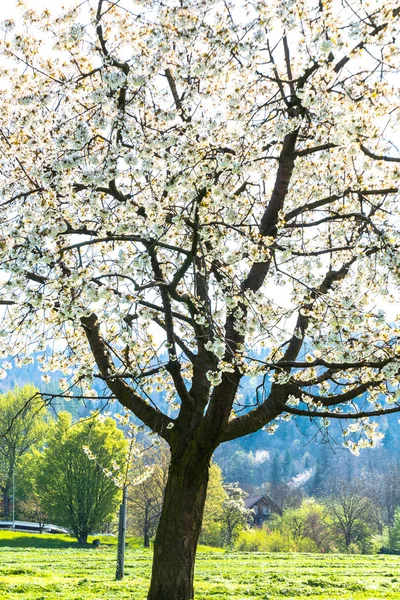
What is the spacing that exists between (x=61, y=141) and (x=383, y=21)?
3.66 m

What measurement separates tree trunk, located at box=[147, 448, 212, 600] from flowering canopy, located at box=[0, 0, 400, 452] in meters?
0.54

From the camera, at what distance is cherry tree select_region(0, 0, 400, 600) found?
5988mm

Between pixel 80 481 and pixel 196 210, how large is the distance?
34376mm

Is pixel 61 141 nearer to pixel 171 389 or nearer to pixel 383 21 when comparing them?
pixel 383 21

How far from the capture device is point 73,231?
270 inches

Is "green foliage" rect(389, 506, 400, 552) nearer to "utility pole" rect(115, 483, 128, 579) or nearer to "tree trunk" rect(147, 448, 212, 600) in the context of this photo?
"utility pole" rect(115, 483, 128, 579)

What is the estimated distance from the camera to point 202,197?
5.89 metres

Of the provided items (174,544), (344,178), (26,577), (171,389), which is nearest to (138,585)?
(26,577)

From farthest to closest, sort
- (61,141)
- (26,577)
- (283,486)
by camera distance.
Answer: (283,486) < (26,577) < (61,141)

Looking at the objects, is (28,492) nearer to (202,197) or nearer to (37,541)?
(37,541)

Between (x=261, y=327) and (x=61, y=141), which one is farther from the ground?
(x=61, y=141)

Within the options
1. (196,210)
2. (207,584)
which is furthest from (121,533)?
(196,210)

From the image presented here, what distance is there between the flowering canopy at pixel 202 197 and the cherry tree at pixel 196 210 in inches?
1.3

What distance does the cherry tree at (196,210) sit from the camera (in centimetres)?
599
